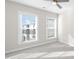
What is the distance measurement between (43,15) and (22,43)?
A: 236 centimetres

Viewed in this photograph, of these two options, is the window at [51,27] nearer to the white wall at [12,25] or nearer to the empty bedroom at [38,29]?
the empty bedroom at [38,29]

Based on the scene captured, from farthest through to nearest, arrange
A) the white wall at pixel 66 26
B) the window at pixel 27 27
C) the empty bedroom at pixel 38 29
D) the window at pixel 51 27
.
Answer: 1. the window at pixel 51 27
2. the white wall at pixel 66 26
3. the window at pixel 27 27
4. the empty bedroom at pixel 38 29

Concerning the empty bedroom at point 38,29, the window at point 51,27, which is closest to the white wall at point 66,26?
the empty bedroom at point 38,29

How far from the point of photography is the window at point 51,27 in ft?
21.8

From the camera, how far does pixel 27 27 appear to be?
5.10 m

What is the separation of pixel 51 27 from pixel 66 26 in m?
1.20

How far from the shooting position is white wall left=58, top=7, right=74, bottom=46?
561 cm

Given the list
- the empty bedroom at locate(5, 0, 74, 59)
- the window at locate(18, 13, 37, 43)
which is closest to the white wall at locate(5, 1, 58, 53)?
the empty bedroom at locate(5, 0, 74, 59)

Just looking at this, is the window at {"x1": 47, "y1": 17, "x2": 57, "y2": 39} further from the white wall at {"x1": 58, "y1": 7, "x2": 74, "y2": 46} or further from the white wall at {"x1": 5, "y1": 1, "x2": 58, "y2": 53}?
the white wall at {"x1": 5, "y1": 1, "x2": 58, "y2": 53}

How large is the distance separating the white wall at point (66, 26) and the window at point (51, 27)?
41cm

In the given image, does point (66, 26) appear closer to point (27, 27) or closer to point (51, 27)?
point (51, 27)

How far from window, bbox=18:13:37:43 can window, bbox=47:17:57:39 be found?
1.39 metres
